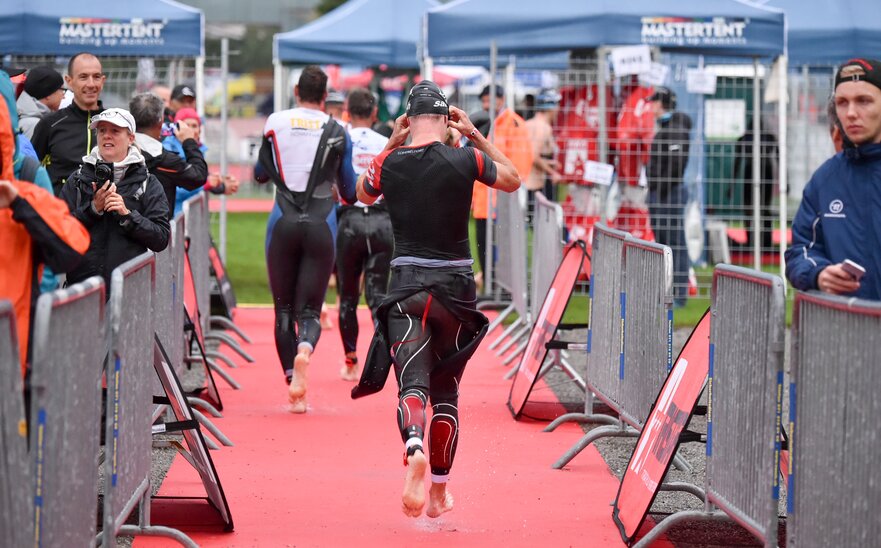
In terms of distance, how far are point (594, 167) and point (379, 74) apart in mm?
13722

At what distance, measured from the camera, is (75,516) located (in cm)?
429

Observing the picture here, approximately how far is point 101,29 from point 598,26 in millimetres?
5590

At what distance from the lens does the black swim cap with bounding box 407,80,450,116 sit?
20.1 feet

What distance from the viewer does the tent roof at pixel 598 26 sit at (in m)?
14.4

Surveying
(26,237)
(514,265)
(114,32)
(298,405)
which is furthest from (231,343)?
(26,237)

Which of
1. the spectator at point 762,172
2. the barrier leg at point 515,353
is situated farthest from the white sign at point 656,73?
the barrier leg at point 515,353

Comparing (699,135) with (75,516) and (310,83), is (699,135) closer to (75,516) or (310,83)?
(310,83)

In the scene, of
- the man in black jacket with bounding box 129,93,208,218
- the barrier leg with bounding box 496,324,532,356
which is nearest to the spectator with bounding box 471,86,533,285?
the barrier leg with bounding box 496,324,532,356

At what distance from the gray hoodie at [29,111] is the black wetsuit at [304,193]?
1.56 m

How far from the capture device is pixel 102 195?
6336 mm

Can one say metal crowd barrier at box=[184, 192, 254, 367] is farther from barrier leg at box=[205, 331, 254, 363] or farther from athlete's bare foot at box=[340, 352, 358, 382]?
athlete's bare foot at box=[340, 352, 358, 382]

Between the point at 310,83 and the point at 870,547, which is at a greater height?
the point at 310,83

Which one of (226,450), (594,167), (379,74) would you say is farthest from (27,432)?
(379,74)

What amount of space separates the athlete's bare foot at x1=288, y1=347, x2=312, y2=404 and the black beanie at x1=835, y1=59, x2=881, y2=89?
15.6 feet
